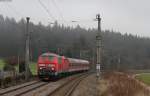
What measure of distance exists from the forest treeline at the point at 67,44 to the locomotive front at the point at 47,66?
440cm

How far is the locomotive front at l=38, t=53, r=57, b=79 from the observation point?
142ft

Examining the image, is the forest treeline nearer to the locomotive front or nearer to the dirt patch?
the locomotive front

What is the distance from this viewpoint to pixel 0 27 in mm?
76812

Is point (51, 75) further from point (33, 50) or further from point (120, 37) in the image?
point (120, 37)

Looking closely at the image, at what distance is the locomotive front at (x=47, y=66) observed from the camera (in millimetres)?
43281

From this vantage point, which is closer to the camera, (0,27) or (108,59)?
(0,27)

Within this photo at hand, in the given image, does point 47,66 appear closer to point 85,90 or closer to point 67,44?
point 85,90

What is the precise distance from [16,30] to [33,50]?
10672 mm

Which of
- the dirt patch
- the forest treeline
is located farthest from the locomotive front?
the dirt patch

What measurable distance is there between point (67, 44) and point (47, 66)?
213ft

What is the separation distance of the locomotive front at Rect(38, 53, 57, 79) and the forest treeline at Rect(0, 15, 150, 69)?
4.40 meters

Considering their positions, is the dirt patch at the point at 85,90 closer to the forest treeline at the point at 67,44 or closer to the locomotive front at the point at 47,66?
the locomotive front at the point at 47,66

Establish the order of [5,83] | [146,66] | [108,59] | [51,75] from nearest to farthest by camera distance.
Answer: [5,83]
[51,75]
[108,59]
[146,66]

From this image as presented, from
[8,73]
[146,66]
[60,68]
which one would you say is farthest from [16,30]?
[146,66]
